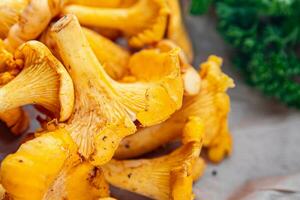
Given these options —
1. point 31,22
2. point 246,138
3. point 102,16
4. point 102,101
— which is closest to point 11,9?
point 31,22

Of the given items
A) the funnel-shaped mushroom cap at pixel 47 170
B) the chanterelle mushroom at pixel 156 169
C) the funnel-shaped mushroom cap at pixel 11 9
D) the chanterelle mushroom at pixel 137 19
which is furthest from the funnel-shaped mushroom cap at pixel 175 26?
the funnel-shaped mushroom cap at pixel 47 170

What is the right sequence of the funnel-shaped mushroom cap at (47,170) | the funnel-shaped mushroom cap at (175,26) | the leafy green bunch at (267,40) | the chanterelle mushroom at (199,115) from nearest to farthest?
the funnel-shaped mushroom cap at (47,170)
the chanterelle mushroom at (199,115)
the funnel-shaped mushroom cap at (175,26)
the leafy green bunch at (267,40)

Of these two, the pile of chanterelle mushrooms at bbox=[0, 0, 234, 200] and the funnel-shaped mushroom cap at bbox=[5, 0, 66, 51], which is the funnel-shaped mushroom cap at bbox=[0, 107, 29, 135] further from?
the funnel-shaped mushroom cap at bbox=[5, 0, 66, 51]

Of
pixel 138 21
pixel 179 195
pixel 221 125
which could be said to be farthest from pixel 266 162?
pixel 138 21

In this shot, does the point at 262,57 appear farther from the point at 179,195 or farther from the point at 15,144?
the point at 15,144

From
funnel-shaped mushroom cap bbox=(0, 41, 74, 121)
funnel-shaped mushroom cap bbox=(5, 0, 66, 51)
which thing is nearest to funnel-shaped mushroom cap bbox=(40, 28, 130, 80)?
funnel-shaped mushroom cap bbox=(5, 0, 66, 51)

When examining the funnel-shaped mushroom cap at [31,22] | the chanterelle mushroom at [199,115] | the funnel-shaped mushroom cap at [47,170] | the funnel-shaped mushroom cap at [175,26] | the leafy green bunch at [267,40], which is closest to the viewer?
the funnel-shaped mushroom cap at [47,170]

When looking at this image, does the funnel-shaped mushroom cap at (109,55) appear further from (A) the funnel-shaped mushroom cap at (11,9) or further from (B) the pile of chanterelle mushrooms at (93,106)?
(A) the funnel-shaped mushroom cap at (11,9)
